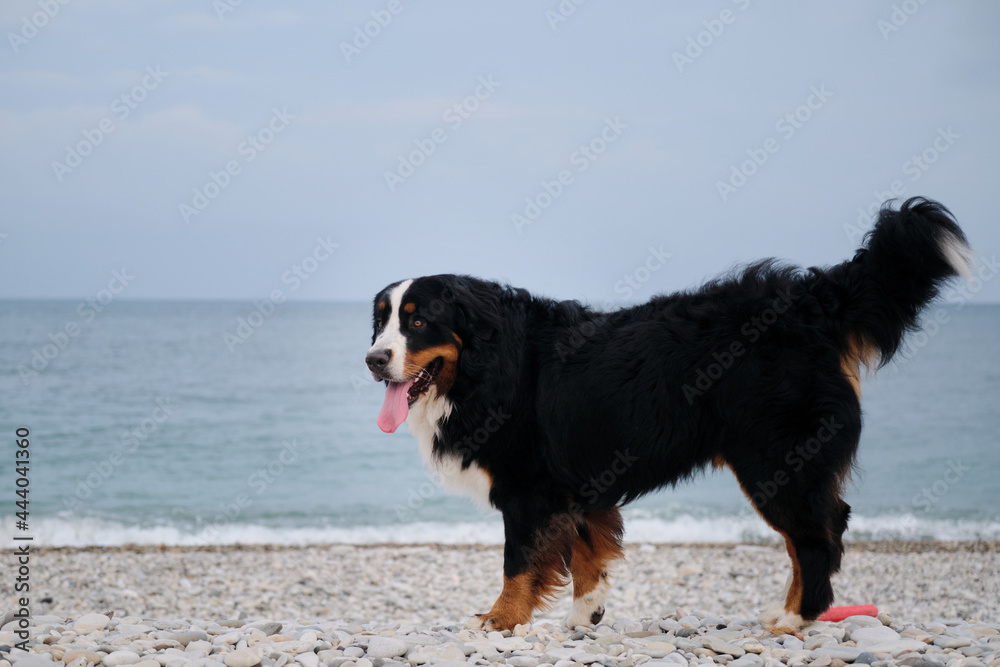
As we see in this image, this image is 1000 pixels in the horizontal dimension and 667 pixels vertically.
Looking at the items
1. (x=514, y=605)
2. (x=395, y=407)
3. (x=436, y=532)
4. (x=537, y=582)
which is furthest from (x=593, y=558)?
(x=436, y=532)

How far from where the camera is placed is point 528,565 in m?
4.07

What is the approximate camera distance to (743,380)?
380 centimetres

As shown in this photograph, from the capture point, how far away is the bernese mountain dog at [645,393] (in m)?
3.77

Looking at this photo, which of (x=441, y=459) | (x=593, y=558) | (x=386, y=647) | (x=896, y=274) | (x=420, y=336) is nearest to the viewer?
(x=386, y=647)

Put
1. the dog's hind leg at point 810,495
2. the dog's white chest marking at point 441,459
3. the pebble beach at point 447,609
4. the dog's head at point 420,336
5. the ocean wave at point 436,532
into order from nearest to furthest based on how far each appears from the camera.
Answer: the pebble beach at point 447,609, the dog's hind leg at point 810,495, the dog's head at point 420,336, the dog's white chest marking at point 441,459, the ocean wave at point 436,532

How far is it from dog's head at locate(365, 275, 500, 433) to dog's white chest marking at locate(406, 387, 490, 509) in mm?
84

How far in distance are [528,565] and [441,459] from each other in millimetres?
728

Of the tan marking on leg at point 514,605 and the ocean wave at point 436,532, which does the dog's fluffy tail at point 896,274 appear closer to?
the tan marking on leg at point 514,605

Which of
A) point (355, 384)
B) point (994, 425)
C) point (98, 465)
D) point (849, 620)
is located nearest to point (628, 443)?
point (849, 620)

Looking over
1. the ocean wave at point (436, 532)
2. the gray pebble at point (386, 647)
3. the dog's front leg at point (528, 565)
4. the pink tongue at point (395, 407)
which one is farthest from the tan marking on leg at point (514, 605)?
the ocean wave at point (436, 532)

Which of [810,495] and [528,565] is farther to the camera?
[528,565]

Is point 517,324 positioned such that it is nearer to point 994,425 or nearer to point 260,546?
point 260,546

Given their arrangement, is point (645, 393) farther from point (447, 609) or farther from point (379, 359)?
point (447, 609)

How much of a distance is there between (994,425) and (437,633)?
17940mm
